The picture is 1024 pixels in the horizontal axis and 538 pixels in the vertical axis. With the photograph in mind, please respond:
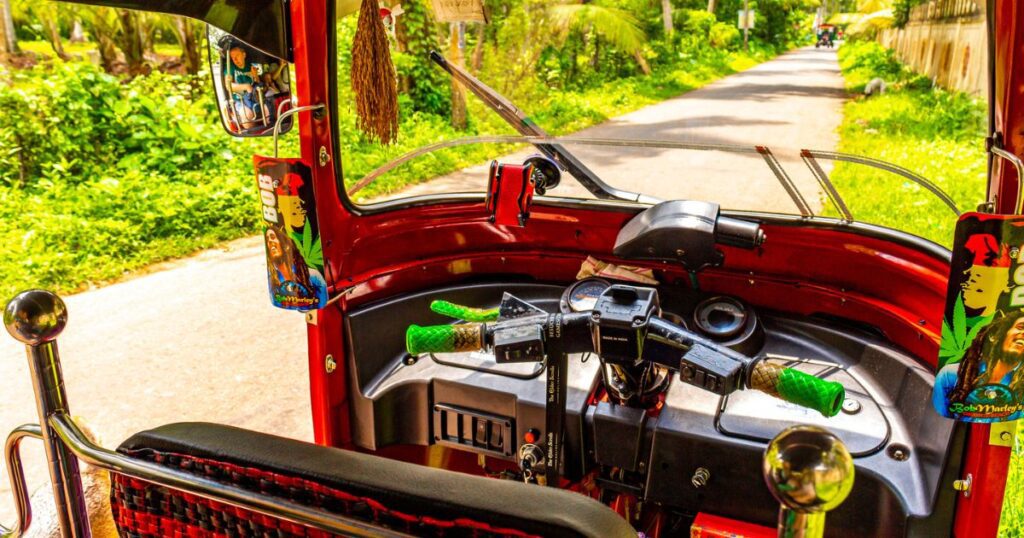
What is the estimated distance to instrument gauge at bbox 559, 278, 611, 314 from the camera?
2.21m

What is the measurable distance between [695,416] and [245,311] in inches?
164

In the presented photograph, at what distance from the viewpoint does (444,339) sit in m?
1.56

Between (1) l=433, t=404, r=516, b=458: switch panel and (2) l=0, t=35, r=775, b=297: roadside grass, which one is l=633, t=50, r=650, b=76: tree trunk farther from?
(2) l=0, t=35, r=775, b=297: roadside grass

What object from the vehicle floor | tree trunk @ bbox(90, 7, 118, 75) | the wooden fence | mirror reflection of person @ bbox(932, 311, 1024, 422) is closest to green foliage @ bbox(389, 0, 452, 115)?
mirror reflection of person @ bbox(932, 311, 1024, 422)

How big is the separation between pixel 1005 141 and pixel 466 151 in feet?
4.99

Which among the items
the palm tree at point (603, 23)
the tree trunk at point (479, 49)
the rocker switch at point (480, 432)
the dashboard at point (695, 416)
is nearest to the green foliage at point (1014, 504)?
the dashboard at point (695, 416)

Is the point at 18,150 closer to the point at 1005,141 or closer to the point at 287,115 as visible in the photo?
the point at 287,115

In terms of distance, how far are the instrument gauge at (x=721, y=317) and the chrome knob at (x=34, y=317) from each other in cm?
157

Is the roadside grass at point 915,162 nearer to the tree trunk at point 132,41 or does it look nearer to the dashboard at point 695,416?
the dashboard at point 695,416

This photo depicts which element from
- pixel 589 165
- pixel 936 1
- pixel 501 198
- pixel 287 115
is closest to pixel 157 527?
pixel 287 115

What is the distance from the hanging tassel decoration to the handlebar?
943 mm

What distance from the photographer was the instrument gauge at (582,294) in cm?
221

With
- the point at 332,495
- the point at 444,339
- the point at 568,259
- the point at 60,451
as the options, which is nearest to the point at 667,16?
the point at 568,259

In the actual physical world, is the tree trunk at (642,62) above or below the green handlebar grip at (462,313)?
above
